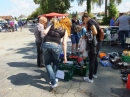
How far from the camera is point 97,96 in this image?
3516 millimetres

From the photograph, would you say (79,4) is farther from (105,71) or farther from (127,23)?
(105,71)

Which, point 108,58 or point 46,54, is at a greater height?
point 46,54

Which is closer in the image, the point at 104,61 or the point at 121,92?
the point at 121,92

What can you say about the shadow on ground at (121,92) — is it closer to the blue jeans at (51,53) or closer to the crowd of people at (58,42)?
the crowd of people at (58,42)

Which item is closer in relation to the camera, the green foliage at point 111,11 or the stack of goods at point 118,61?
the stack of goods at point 118,61

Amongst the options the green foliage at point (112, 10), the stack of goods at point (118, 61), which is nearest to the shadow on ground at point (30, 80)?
the stack of goods at point (118, 61)

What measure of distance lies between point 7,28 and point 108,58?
20.9m

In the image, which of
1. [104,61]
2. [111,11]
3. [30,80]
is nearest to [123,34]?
[104,61]

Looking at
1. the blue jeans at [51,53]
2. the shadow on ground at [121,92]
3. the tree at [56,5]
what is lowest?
the shadow on ground at [121,92]

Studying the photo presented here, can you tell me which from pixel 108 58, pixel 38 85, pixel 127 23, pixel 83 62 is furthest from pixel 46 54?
pixel 127 23

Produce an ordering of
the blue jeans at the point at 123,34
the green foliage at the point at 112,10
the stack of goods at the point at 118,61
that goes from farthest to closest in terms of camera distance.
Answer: the green foliage at the point at 112,10
the blue jeans at the point at 123,34
the stack of goods at the point at 118,61

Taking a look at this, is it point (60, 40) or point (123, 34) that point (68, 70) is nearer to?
point (60, 40)

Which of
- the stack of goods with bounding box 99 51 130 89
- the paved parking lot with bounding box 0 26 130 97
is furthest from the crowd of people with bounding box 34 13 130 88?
the stack of goods with bounding box 99 51 130 89

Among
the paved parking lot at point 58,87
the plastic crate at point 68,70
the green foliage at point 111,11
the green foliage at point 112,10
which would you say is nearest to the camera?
the paved parking lot at point 58,87
